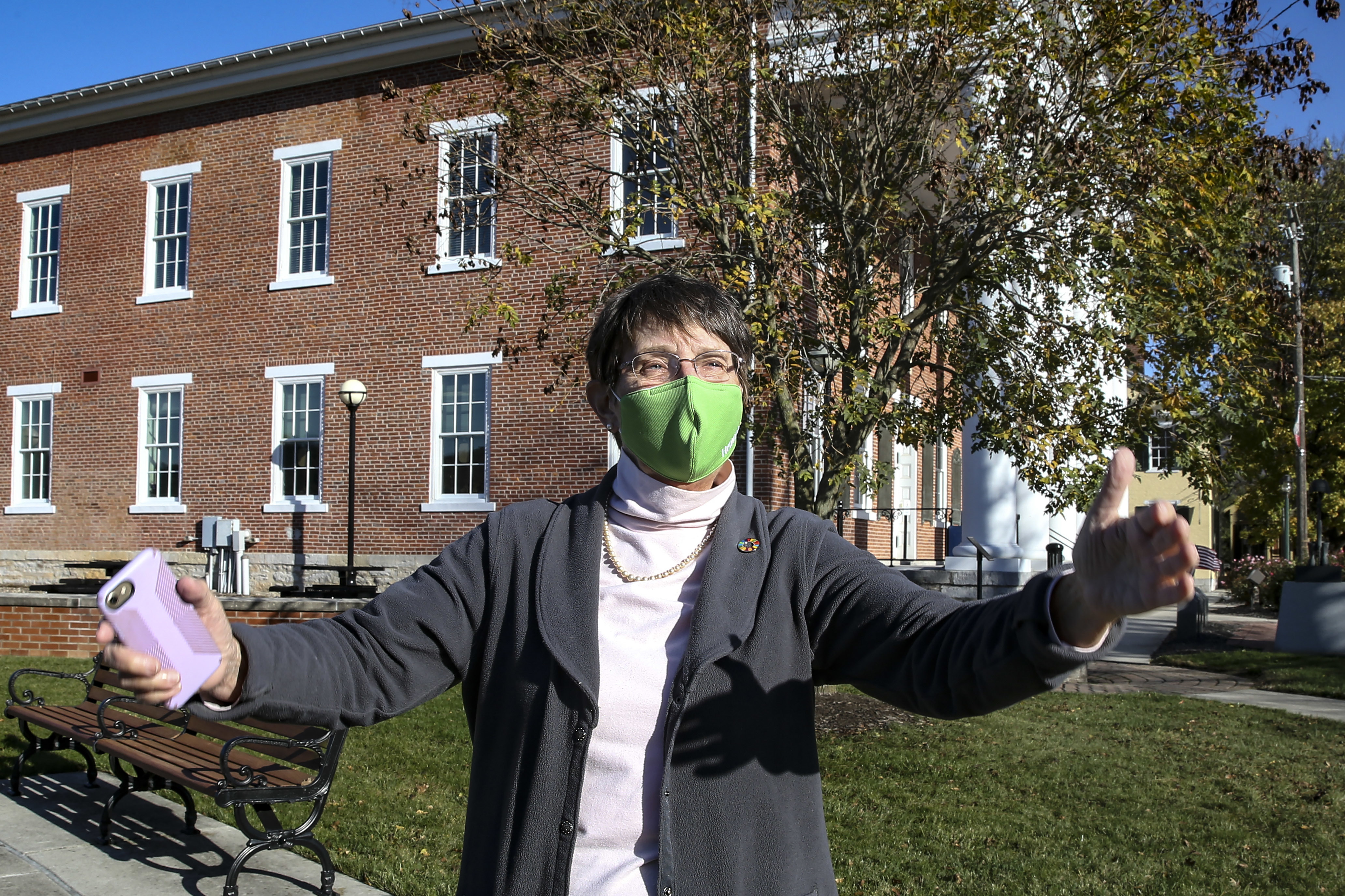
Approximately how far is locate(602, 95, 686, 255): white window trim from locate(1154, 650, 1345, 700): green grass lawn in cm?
816

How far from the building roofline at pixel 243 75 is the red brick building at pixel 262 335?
1.7 inches

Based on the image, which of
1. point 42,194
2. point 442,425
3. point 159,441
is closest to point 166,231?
point 42,194

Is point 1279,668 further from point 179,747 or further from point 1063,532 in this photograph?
point 179,747

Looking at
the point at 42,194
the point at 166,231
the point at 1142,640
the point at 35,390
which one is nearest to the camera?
the point at 1142,640

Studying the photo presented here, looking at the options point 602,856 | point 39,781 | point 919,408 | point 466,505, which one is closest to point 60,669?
point 39,781

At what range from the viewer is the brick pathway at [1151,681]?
11.5 m

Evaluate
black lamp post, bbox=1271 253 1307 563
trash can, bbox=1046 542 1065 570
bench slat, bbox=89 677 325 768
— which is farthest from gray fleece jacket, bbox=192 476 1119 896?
black lamp post, bbox=1271 253 1307 563

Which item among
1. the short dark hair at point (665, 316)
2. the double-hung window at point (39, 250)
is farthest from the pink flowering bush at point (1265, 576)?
the double-hung window at point (39, 250)

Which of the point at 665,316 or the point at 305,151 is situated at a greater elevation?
the point at 305,151

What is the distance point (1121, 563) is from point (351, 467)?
16.2 meters

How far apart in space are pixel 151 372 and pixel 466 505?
24.9 feet

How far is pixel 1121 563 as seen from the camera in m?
1.51

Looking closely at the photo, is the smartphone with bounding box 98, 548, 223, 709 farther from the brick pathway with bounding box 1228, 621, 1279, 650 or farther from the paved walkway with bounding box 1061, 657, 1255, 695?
the brick pathway with bounding box 1228, 621, 1279, 650

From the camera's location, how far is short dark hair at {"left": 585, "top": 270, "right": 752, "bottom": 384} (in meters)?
2.34
